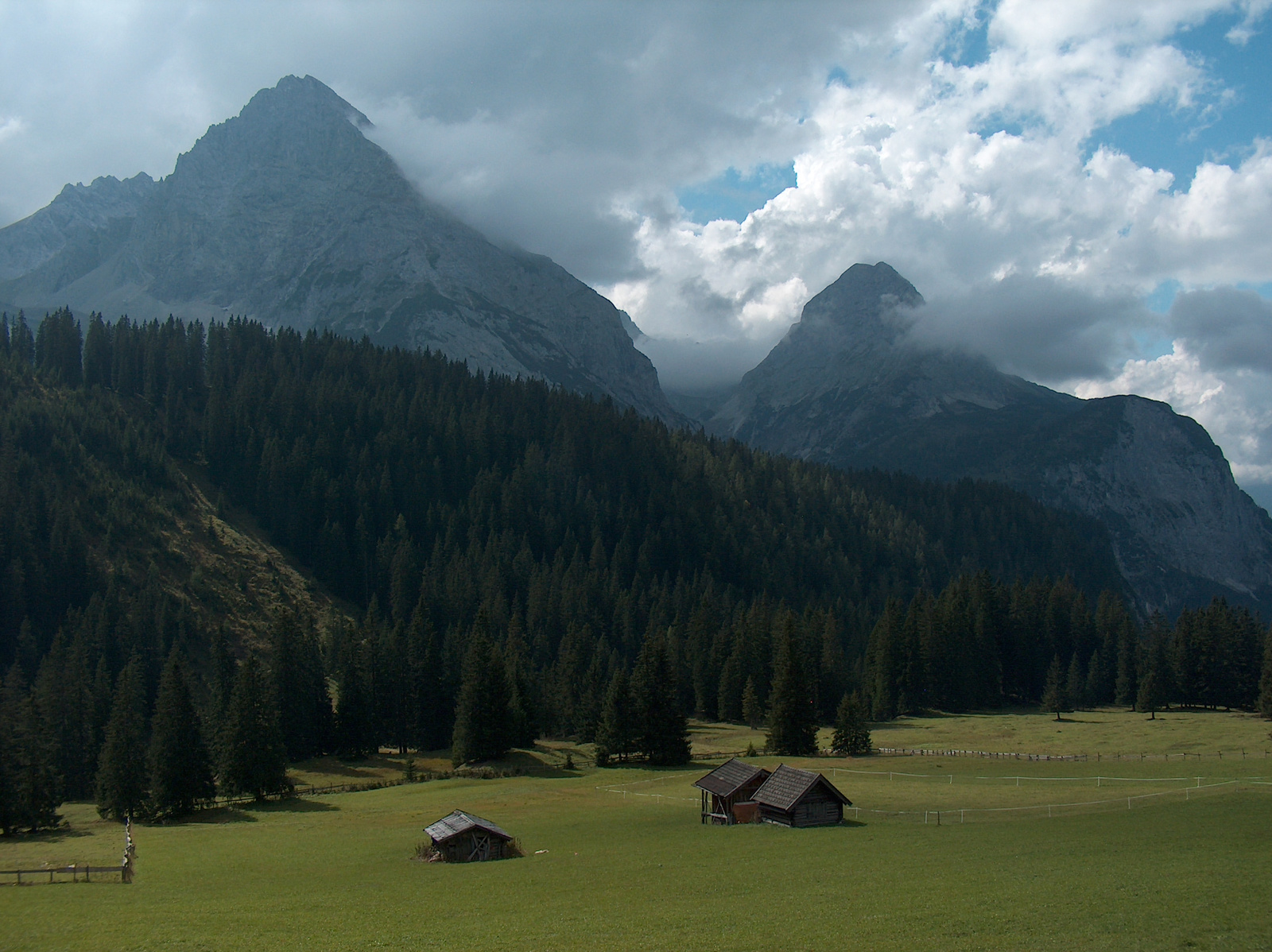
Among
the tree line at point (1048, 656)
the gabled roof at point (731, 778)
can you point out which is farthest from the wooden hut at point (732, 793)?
the tree line at point (1048, 656)

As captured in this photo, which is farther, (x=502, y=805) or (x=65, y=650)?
(x=65, y=650)

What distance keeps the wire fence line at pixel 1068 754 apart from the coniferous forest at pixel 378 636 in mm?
7554

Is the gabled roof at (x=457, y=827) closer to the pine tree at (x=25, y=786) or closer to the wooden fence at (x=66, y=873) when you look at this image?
the wooden fence at (x=66, y=873)

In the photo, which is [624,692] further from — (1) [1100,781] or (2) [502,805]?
(1) [1100,781]

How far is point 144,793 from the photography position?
2972 inches

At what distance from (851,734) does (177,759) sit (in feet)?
195

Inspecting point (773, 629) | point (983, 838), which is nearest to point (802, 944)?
point (983, 838)

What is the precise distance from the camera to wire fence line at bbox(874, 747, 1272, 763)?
253 ft

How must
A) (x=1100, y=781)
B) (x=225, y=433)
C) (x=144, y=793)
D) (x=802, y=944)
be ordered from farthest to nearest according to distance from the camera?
(x=225, y=433)
(x=144, y=793)
(x=1100, y=781)
(x=802, y=944)

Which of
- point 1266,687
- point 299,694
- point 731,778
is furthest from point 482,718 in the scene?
point 1266,687

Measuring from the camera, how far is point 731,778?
193 ft

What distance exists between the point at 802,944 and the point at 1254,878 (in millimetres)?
17734

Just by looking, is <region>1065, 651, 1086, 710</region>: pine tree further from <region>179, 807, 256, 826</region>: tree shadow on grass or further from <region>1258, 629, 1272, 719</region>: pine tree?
<region>179, 807, 256, 826</region>: tree shadow on grass

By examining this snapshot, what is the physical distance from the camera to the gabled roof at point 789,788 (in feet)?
179
